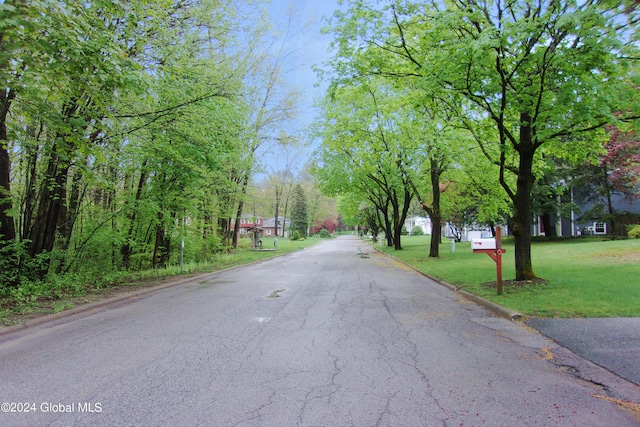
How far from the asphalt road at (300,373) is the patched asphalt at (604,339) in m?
0.19

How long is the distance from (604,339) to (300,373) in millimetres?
4339

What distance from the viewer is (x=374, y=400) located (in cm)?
340

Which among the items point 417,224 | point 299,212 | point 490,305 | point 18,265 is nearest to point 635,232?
point 490,305

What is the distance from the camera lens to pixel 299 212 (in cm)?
7369

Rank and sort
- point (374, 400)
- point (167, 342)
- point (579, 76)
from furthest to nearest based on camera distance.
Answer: point (579, 76) → point (167, 342) → point (374, 400)

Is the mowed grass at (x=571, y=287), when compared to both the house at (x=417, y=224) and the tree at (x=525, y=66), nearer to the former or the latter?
the tree at (x=525, y=66)

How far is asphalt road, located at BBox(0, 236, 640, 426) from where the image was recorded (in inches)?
124

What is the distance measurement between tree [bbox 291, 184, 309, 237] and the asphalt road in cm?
6648

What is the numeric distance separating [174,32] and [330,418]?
10.2 meters

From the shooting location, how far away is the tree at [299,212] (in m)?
73.8

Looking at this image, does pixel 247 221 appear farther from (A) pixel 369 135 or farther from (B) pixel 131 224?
→ (B) pixel 131 224

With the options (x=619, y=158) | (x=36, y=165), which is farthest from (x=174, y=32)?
(x=619, y=158)

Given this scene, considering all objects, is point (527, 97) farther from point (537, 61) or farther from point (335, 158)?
point (335, 158)

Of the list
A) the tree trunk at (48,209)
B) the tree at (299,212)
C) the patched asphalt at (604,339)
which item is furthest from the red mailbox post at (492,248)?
Answer: the tree at (299,212)
